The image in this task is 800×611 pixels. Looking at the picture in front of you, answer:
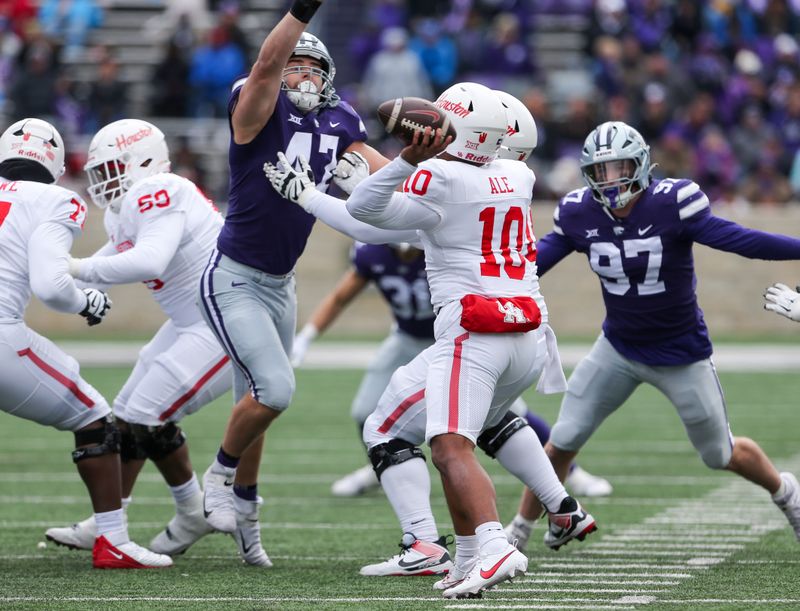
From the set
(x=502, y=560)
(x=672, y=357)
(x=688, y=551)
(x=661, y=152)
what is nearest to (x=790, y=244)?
(x=672, y=357)

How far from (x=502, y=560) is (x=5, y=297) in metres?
2.11

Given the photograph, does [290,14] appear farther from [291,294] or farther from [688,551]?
[688,551]

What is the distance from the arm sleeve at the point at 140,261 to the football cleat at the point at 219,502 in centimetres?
80

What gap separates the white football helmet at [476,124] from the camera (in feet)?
16.2

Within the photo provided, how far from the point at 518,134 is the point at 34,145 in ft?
6.02

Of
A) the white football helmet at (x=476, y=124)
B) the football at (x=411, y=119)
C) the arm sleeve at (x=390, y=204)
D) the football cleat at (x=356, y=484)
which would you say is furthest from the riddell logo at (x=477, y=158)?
the football cleat at (x=356, y=484)

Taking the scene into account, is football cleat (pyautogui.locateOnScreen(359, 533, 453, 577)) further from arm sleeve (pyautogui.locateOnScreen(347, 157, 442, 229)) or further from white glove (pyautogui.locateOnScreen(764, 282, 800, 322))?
white glove (pyautogui.locateOnScreen(764, 282, 800, 322))

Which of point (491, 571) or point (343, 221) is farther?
point (343, 221)

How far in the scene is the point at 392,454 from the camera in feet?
17.1

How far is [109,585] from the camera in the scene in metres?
5.14

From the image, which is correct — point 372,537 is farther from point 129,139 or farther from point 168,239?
point 129,139

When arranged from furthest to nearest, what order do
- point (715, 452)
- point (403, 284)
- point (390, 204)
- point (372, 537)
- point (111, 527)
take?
point (403, 284), point (372, 537), point (715, 452), point (111, 527), point (390, 204)

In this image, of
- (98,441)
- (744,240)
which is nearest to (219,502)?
(98,441)

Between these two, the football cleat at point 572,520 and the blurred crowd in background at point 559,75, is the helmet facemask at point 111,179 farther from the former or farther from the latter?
the blurred crowd in background at point 559,75
